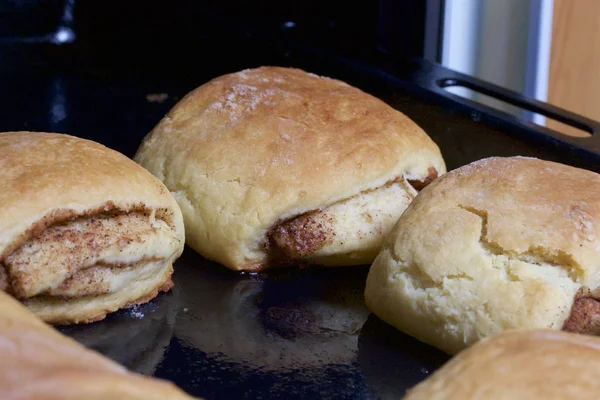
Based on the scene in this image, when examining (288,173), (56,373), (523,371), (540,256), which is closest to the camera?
(56,373)

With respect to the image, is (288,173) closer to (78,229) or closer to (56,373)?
(78,229)

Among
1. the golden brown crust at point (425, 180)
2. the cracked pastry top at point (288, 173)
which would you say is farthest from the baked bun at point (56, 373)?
the golden brown crust at point (425, 180)

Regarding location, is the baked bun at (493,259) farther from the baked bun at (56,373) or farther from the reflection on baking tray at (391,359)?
the baked bun at (56,373)

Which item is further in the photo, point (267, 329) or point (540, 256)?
point (267, 329)

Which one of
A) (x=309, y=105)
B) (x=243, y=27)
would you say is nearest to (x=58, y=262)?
(x=309, y=105)

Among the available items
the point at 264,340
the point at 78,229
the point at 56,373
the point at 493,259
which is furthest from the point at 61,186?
the point at 493,259

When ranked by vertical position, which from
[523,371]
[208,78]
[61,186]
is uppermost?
[61,186]

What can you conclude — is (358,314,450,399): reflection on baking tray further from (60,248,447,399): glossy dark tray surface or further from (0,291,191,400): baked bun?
(0,291,191,400): baked bun
